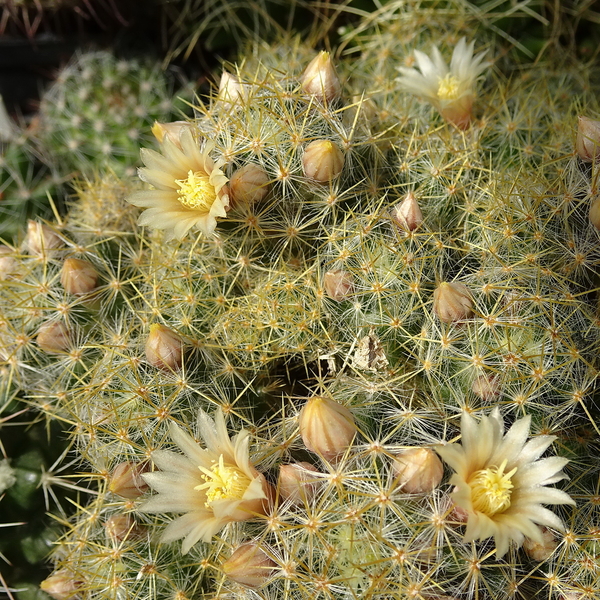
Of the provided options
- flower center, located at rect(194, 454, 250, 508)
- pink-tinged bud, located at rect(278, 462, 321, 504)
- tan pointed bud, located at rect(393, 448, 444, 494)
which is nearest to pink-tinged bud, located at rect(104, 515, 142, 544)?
flower center, located at rect(194, 454, 250, 508)

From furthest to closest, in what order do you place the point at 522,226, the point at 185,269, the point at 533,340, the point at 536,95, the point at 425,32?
the point at 425,32
the point at 536,95
the point at 185,269
the point at 522,226
the point at 533,340

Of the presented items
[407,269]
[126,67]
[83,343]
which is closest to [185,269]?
[83,343]

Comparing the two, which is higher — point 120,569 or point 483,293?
point 483,293

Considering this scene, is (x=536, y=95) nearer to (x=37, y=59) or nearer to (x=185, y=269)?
(x=185, y=269)

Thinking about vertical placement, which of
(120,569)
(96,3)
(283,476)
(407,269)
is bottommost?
(120,569)

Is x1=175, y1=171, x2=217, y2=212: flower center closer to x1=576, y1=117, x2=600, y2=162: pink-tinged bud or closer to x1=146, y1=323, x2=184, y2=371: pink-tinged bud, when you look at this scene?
x1=146, y1=323, x2=184, y2=371: pink-tinged bud

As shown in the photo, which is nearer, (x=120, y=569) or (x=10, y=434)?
(x=120, y=569)

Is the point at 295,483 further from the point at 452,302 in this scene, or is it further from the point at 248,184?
the point at 248,184
